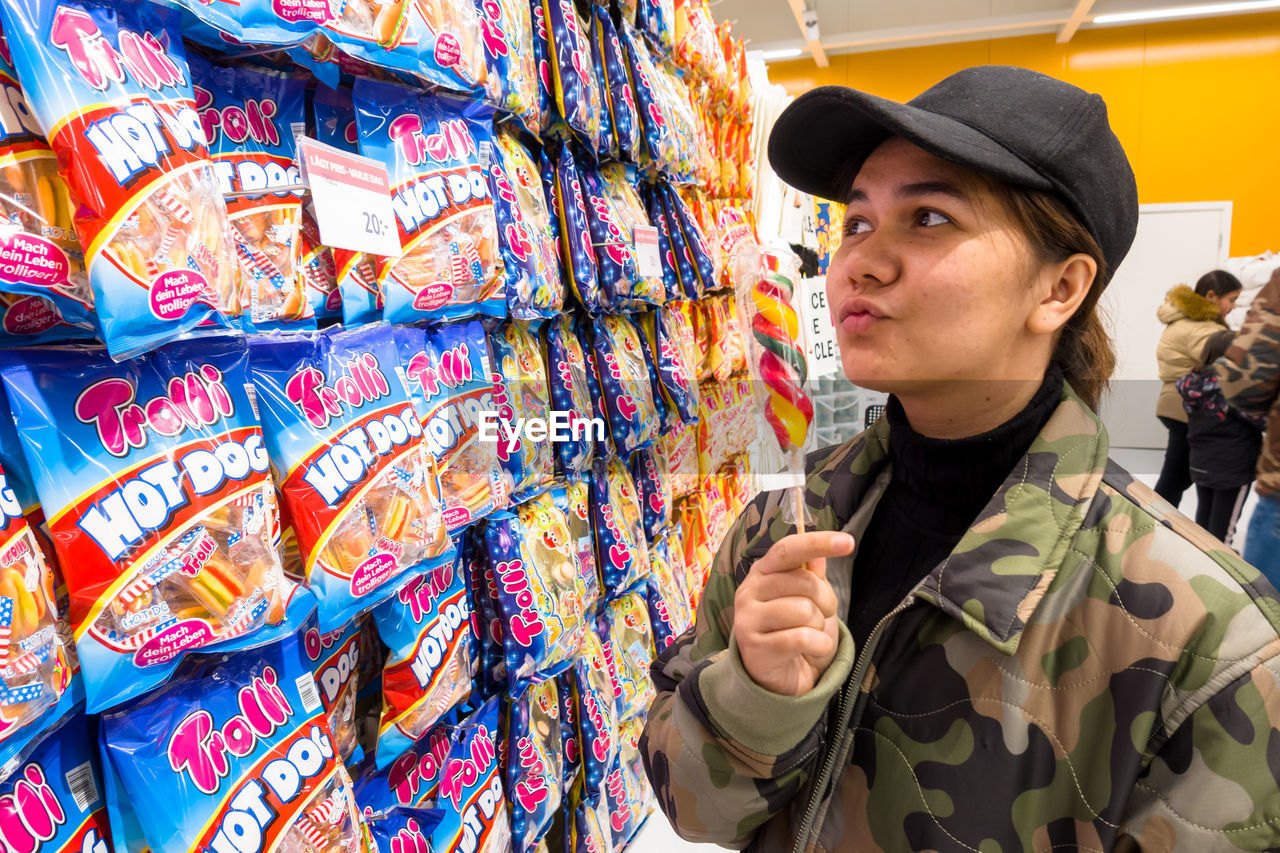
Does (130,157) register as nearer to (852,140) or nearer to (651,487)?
(852,140)

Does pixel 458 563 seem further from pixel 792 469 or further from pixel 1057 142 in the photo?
pixel 1057 142

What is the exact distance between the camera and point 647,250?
6.50 ft

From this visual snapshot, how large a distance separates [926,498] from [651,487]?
51.4 inches

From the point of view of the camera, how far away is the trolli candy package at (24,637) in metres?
0.64

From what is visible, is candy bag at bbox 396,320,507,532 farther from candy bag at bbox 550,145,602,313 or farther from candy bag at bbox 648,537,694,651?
candy bag at bbox 648,537,694,651

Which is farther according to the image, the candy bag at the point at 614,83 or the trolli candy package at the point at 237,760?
the candy bag at the point at 614,83

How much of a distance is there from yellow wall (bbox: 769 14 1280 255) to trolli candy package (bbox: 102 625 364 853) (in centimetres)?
794

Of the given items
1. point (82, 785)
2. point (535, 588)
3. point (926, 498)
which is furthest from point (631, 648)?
point (82, 785)

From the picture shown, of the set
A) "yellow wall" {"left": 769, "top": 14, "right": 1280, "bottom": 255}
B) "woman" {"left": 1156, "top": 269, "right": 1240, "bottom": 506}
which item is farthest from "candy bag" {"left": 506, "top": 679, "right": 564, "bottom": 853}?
"yellow wall" {"left": 769, "top": 14, "right": 1280, "bottom": 255}

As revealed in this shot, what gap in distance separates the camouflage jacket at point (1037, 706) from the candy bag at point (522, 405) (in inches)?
28.2

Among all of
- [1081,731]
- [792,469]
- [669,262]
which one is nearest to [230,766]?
[792,469]

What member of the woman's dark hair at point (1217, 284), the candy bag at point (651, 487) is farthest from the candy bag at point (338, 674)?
the woman's dark hair at point (1217, 284)

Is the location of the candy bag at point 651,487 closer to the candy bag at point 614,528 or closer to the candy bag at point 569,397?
the candy bag at point 614,528

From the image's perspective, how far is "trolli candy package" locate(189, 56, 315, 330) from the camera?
91cm
